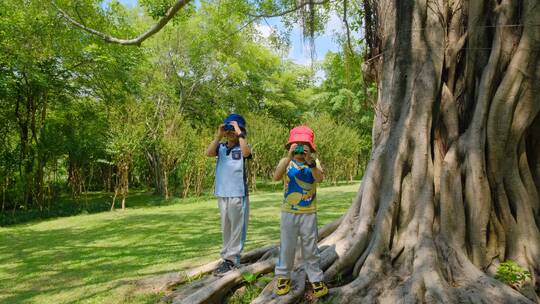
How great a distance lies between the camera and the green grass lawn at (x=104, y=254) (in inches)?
193

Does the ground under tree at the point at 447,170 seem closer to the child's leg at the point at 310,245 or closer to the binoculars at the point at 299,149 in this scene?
the child's leg at the point at 310,245

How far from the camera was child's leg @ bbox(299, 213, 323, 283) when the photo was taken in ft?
11.6

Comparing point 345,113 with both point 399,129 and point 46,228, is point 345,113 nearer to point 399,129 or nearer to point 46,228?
point 46,228

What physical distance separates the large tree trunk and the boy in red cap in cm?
17

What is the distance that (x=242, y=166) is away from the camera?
4.34 meters

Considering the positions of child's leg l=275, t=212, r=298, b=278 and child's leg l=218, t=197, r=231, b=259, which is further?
child's leg l=218, t=197, r=231, b=259

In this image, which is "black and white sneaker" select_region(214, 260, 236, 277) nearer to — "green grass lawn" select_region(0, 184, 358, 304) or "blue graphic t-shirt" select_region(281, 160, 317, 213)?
"green grass lawn" select_region(0, 184, 358, 304)

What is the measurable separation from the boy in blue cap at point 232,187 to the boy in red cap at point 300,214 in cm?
77

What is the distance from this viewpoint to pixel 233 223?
4254mm

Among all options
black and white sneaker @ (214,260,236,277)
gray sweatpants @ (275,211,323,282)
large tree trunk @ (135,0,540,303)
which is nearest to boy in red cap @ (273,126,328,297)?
gray sweatpants @ (275,211,323,282)

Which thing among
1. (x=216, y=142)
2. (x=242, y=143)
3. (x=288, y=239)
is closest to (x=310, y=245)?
(x=288, y=239)

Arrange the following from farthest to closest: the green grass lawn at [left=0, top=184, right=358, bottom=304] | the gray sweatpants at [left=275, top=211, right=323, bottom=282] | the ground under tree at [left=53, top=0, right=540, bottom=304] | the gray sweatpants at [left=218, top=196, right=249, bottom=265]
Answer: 1. the green grass lawn at [left=0, top=184, right=358, bottom=304]
2. the gray sweatpants at [left=218, top=196, right=249, bottom=265]
3. the ground under tree at [left=53, top=0, right=540, bottom=304]
4. the gray sweatpants at [left=275, top=211, right=323, bottom=282]

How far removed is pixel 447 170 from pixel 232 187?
2083 mm

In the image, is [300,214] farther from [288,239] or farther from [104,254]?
[104,254]
